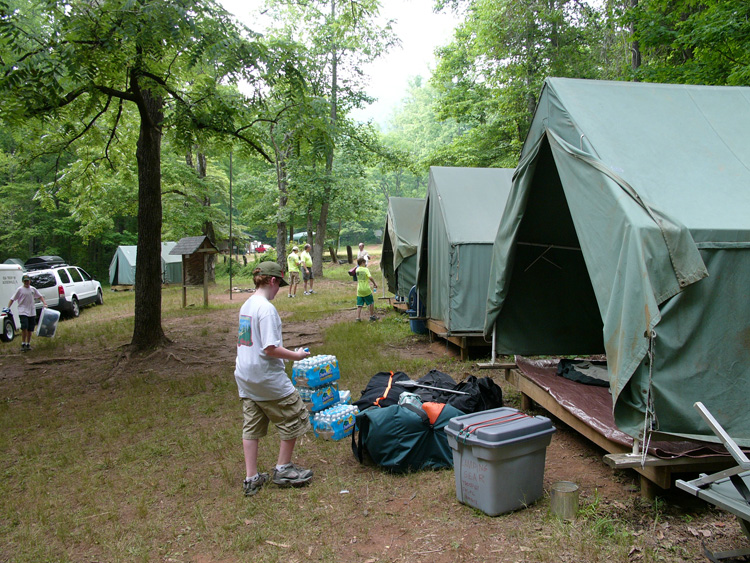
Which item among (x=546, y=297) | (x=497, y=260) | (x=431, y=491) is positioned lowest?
(x=431, y=491)

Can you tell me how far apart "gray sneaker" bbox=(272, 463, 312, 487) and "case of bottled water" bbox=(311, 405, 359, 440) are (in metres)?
0.93

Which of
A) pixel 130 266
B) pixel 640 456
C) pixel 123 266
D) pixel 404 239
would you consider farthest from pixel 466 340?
pixel 123 266

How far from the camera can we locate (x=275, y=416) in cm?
402

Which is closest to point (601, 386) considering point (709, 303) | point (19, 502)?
point (709, 303)

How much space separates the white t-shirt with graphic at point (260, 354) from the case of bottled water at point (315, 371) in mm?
973

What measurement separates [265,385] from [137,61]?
5.80 m

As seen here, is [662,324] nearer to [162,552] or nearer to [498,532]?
[498,532]

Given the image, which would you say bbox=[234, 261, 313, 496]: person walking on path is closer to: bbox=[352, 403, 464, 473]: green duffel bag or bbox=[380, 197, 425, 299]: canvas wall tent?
bbox=[352, 403, 464, 473]: green duffel bag

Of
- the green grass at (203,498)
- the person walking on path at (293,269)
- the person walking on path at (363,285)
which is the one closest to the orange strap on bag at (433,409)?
the green grass at (203,498)

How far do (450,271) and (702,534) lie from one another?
5362 millimetres

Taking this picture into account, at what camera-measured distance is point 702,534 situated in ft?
9.76

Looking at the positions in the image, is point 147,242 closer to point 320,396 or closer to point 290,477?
point 320,396

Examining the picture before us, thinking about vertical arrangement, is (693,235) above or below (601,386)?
above

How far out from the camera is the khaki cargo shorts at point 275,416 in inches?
157
